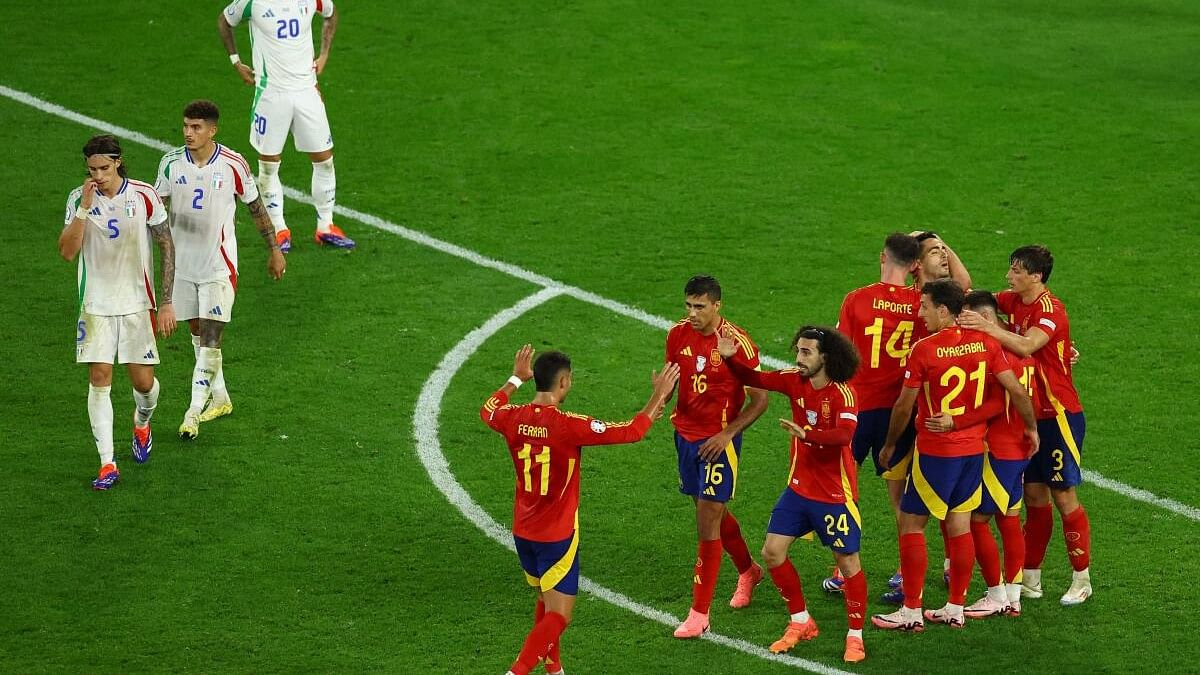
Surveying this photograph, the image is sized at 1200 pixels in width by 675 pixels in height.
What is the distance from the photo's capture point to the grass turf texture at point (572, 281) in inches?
350

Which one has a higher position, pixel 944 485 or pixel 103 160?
pixel 103 160

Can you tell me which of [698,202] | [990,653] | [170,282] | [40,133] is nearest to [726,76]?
[698,202]

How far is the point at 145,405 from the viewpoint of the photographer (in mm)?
10375

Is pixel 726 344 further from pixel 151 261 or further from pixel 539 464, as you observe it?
pixel 151 261

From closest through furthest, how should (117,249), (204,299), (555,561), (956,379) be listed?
(555,561) < (956,379) < (117,249) < (204,299)

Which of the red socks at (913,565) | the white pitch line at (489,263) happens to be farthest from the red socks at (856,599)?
the white pitch line at (489,263)

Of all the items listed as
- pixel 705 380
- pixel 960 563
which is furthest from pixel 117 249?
pixel 960 563

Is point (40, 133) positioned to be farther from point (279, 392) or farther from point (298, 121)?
point (279, 392)

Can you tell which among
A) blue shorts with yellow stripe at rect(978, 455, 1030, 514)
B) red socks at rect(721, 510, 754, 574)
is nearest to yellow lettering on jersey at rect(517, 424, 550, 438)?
red socks at rect(721, 510, 754, 574)

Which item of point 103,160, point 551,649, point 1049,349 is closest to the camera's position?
point 551,649

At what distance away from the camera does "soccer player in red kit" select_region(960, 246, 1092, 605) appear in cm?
884

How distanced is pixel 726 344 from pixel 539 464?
123 cm

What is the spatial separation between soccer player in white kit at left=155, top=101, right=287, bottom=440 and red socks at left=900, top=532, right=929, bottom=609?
15.9ft

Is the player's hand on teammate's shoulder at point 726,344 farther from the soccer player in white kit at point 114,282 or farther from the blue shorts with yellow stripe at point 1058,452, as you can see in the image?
the soccer player in white kit at point 114,282
